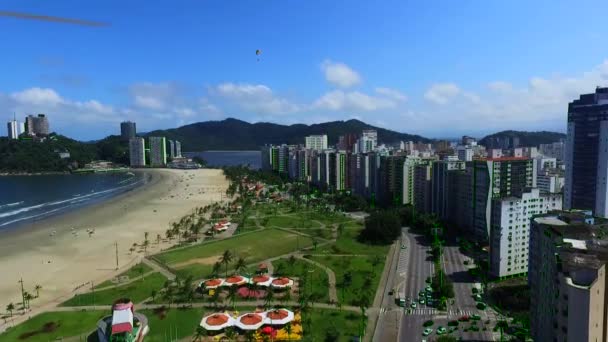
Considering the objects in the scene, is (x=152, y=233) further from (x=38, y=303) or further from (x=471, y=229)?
(x=471, y=229)

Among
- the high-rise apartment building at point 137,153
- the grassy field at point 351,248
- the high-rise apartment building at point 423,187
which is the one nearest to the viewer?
the grassy field at point 351,248

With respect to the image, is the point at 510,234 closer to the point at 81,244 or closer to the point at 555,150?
the point at 81,244

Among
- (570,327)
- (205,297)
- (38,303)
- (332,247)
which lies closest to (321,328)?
(205,297)

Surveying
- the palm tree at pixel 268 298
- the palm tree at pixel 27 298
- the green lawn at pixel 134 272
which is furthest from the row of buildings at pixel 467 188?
the palm tree at pixel 27 298

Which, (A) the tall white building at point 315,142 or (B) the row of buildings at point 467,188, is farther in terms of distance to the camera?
(A) the tall white building at point 315,142

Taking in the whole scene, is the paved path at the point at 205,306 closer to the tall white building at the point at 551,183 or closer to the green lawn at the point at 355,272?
the green lawn at the point at 355,272

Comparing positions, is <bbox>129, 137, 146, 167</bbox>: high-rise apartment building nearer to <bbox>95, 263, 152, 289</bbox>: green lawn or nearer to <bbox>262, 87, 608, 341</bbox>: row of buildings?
<bbox>262, 87, 608, 341</bbox>: row of buildings

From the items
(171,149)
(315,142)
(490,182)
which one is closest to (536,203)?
(490,182)
